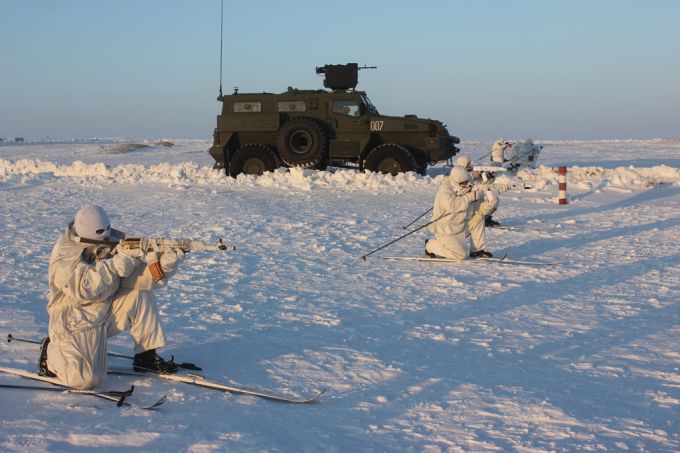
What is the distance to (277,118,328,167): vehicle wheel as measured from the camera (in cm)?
1920

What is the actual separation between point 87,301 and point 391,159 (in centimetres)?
1450

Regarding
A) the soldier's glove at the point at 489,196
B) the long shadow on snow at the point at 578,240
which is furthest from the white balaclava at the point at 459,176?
the long shadow on snow at the point at 578,240

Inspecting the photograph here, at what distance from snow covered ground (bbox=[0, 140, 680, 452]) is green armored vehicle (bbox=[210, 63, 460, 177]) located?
14.6ft

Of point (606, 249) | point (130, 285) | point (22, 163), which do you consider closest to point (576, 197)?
point (606, 249)

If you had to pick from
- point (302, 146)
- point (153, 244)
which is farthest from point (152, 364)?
point (302, 146)

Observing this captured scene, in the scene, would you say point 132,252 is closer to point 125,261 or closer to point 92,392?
point 125,261

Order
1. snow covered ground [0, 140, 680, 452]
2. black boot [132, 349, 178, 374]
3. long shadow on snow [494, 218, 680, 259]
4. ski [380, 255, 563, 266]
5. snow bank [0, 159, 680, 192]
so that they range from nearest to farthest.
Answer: snow covered ground [0, 140, 680, 452], black boot [132, 349, 178, 374], ski [380, 255, 563, 266], long shadow on snow [494, 218, 680, 259], snow bank [0, 159, 680, 192]

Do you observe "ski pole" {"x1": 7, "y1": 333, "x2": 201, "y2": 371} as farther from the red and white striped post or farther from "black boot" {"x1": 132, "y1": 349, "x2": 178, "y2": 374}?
the red and white striped post

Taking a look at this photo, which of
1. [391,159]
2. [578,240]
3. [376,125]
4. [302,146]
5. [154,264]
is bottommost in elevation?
[578,240]

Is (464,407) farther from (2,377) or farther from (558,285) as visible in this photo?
(558,285)

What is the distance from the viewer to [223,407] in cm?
491

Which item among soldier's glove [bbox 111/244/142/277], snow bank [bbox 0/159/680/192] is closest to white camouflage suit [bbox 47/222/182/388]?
soldier's glove [bbox 111/244/142/277]

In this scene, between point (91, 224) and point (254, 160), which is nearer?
point (91, 224)

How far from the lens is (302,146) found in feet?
64.3
